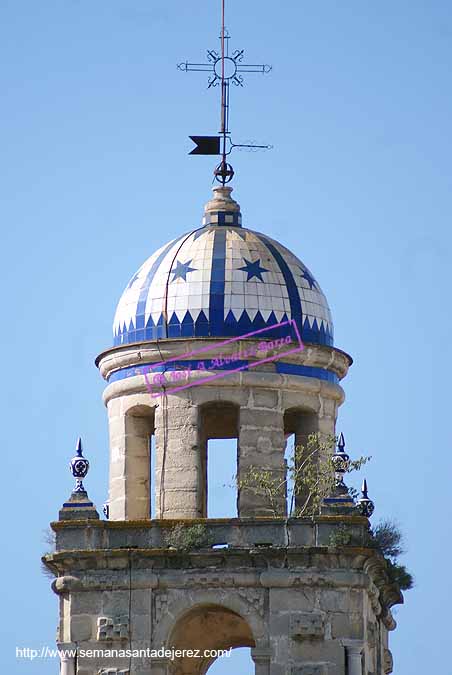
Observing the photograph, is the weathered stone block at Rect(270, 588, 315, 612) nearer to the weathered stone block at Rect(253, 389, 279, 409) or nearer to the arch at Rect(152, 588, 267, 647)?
the arch at Rect(152, 588, 267, 647)

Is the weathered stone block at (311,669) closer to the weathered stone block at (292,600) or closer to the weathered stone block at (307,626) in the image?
the weathered stone block at (307,626)

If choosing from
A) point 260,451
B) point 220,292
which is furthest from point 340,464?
point 220,292

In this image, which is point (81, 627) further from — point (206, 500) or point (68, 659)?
point (206, 500)

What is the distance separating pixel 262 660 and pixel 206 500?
14.7ft

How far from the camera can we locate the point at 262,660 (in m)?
57.3

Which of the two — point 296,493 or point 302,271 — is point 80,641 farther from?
point 302,271

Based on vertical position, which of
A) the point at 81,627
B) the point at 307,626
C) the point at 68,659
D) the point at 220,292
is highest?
the point at 220,292

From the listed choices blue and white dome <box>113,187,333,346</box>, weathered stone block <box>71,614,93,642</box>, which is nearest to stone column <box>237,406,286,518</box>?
blue and white dome <box>113,187,333,346</box>

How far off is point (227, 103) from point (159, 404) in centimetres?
684

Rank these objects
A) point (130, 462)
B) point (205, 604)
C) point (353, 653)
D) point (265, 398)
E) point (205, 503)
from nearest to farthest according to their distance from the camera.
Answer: point (353, 653) → point (205, 604) → point (265, 398) → point (130, 462) → point (205, 503)

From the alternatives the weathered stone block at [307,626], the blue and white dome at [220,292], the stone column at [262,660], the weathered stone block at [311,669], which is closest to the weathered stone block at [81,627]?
the stone column at [262,660]

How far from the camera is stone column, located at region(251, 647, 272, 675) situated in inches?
2253

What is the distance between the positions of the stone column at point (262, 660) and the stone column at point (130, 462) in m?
4.27

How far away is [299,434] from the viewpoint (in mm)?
60719
